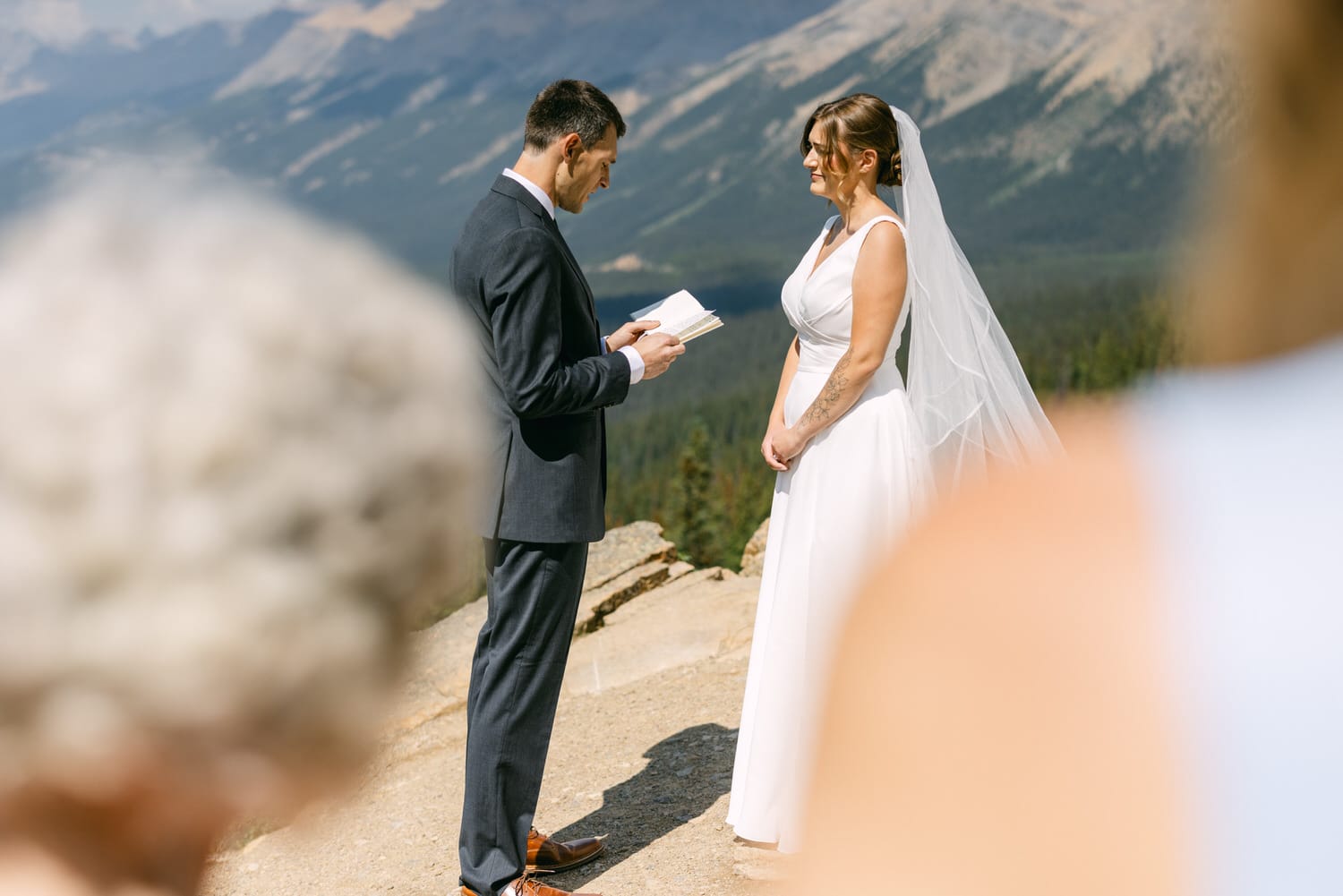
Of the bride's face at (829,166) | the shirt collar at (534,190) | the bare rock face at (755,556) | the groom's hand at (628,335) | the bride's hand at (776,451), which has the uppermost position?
the shirt collar at (534,190)

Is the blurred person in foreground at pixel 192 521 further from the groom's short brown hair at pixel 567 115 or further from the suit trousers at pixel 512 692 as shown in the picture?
the groom's short brown hair at pixel 567 115

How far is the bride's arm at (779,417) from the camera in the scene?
3.84 metres

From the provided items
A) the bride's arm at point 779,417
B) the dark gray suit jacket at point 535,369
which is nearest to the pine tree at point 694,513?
the bride's arm at point 779,417

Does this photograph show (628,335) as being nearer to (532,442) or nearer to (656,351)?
(656,351)

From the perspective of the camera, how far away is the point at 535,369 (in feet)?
10.3

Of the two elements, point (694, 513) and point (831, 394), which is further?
point (694, 513)

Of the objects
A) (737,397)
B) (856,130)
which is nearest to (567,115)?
(856,130)

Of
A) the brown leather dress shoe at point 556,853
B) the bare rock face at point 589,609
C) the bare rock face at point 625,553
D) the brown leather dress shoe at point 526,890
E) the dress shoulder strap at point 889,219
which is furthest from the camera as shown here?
the bare rock face at point 625,553

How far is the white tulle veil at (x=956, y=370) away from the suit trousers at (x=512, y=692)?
1401mm

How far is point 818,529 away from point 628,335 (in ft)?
2.84

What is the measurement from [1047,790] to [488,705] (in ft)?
9.70

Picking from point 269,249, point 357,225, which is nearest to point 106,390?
point 269,249

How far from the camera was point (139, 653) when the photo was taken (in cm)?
80

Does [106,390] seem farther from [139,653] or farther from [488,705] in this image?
[488,705]
